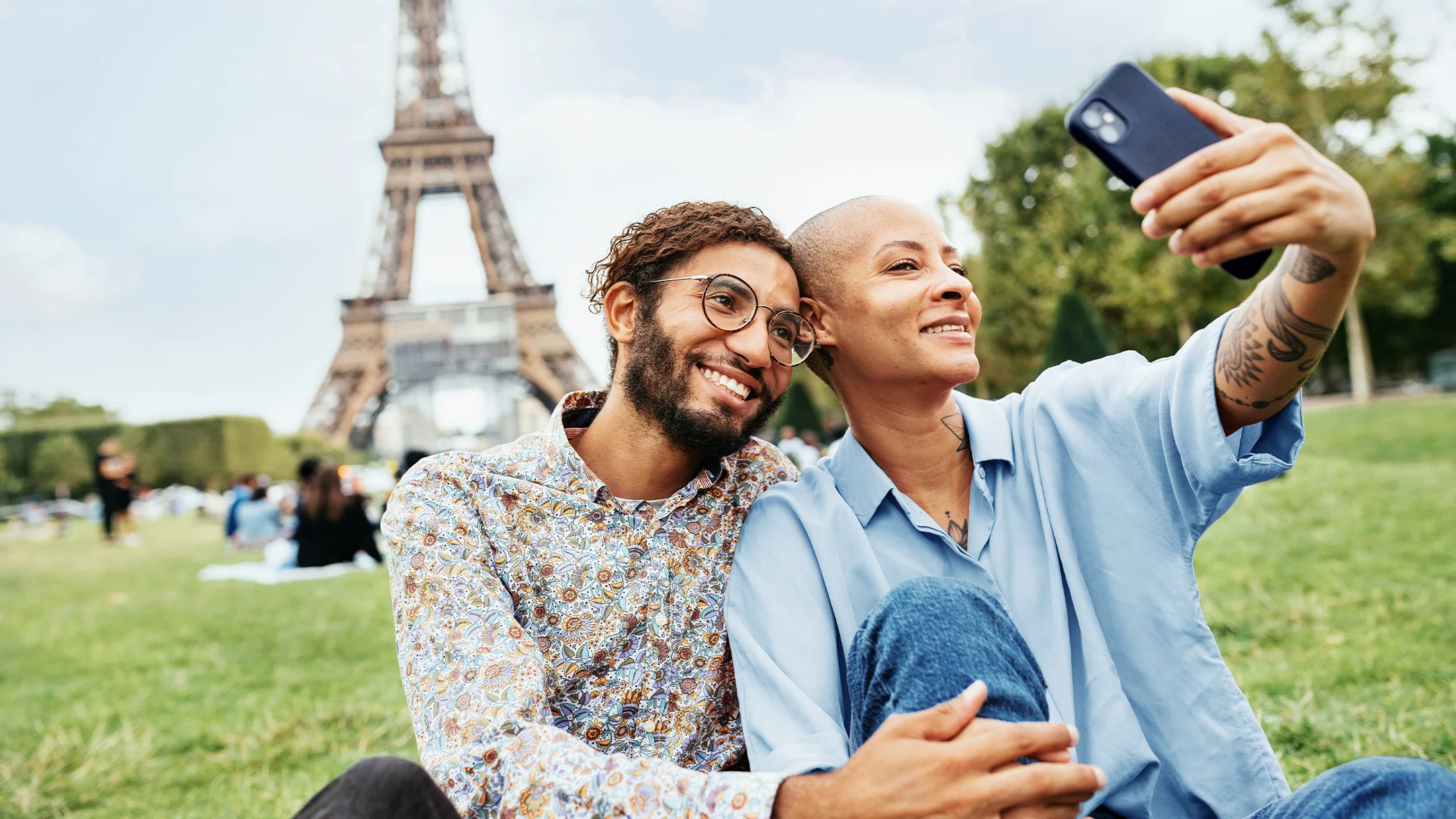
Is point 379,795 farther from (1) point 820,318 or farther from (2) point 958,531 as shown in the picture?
(1) point 820,318

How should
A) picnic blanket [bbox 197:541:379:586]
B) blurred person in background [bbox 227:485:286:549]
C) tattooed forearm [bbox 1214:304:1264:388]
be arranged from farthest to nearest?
blurred person in background [bbox 227:485:286:549], picnic blanket [bbox 197:541:379:586], tattooed forearm [bbox 1214:304:1264:388]

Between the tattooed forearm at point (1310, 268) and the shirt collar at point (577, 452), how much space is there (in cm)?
120

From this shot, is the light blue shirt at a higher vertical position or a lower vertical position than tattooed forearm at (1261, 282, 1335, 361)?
lower

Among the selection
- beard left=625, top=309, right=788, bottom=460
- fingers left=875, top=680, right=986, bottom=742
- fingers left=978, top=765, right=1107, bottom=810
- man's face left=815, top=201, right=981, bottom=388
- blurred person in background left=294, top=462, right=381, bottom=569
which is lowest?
blurred person in background left=294, top=462, right=381, bottom=569

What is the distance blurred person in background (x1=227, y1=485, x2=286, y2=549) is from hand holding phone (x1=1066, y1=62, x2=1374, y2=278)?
15738 millimetres

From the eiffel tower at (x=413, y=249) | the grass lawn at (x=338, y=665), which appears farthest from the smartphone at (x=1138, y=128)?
the eiffel tower at (x=413, y=249)

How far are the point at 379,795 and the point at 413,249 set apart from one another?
36176 mm

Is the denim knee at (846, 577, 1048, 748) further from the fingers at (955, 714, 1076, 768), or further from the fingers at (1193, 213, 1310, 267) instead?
the fingers at (1193, 213, 1310, 267)

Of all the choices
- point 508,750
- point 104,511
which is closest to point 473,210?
point 104,511

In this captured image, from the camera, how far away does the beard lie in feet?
6.97

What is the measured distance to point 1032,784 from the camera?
1333mm

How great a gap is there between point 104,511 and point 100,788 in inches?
694

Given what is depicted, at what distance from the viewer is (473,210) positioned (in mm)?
35344

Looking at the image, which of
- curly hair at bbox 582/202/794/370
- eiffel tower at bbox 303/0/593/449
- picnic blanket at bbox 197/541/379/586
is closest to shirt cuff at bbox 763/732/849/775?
curly hair at bbox 582/202/794/370
